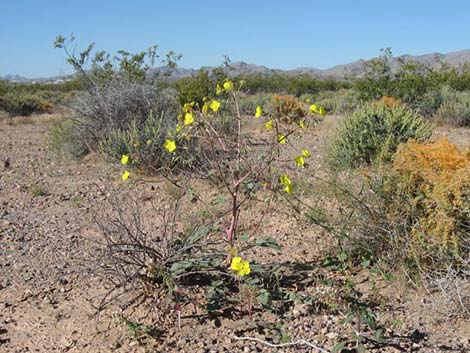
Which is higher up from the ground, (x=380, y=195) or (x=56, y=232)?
(x=380, y=195)

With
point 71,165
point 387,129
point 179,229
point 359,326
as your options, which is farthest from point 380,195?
point 71,165

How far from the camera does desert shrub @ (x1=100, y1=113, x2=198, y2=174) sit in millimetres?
7293

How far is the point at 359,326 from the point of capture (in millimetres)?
3195

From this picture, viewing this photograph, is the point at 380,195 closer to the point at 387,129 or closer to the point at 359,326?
the point at 359,326

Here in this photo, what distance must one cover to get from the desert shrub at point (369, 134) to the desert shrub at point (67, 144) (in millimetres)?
4084

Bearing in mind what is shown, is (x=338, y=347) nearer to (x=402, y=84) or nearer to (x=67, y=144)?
(x=67, y=144)

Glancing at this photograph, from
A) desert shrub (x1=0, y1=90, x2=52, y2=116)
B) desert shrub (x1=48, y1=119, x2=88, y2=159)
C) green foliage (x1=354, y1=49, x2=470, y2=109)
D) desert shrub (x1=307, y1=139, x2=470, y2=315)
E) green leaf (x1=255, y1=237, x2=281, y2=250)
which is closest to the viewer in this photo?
desert shrub (x1=307, y1=139, x2=470, y2=315)

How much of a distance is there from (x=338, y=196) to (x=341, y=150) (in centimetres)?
262

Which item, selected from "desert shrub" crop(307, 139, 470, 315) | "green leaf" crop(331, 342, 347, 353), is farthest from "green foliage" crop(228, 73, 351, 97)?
"green leaf" crop(331, 342, 347, 353)

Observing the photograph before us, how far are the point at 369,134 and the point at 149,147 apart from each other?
112 inches

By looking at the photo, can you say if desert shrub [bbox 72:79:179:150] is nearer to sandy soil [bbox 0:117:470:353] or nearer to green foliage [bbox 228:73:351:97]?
sandy soil [bbox 0:117:470:353]

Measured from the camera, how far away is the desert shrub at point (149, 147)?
7293mm

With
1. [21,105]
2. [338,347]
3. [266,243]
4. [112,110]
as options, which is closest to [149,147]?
[112,110]

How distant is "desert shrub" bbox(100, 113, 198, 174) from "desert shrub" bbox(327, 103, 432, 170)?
184 cm
